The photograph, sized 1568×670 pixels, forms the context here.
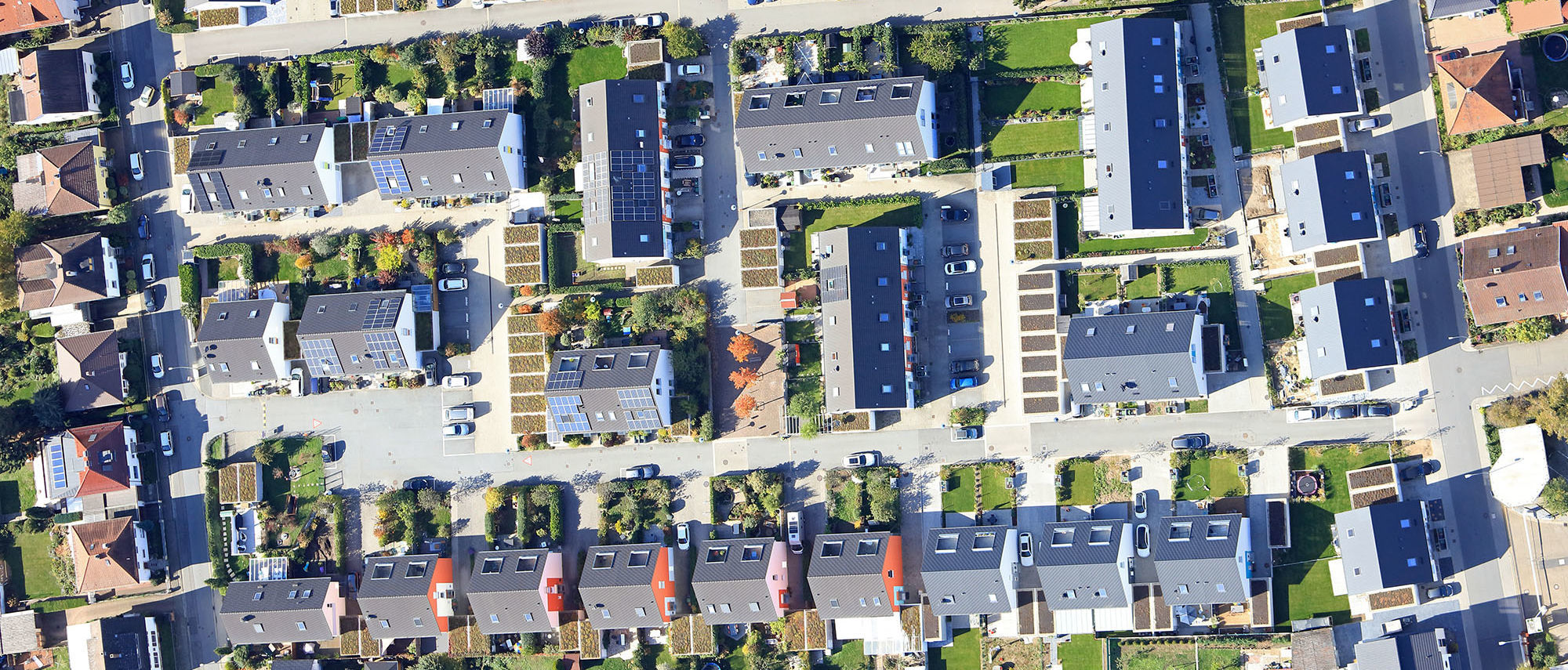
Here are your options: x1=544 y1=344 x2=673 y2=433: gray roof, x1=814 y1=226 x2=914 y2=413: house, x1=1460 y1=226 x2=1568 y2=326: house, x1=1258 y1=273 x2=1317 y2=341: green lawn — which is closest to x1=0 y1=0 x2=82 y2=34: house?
x1=544 y1=344 x2=673 y2=433: gray roof

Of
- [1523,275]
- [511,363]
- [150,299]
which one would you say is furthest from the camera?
[150,299]

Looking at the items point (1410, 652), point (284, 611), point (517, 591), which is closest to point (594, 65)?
point (517, 591)

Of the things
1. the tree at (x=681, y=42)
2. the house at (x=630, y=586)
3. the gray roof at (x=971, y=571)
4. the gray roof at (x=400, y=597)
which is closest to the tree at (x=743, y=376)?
the house at (x=630, y=586)

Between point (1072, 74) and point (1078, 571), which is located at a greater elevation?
point (1072, 74)

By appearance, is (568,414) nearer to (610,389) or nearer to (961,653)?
(610,389)

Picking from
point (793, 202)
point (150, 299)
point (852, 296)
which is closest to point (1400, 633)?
point (852, 296)

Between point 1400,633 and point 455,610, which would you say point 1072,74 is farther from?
point 455,610

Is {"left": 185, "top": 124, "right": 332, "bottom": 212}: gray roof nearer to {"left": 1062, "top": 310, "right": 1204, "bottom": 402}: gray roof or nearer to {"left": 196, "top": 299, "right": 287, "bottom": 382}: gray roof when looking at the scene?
{"left": 196, "top": 299, "right": 287, "bottom": 382}: gray roof

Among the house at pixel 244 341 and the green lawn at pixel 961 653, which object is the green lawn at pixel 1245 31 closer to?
the green lawn at pixel 961 653
